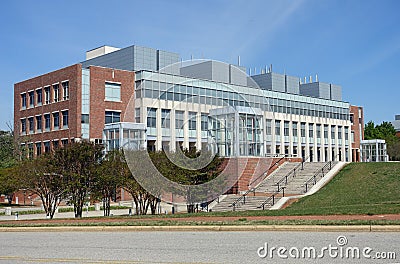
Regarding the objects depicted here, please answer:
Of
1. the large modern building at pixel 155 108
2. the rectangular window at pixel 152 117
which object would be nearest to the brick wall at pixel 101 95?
the large modern building at pixel 155 108

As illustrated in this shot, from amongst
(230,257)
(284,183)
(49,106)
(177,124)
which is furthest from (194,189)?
(49,106)

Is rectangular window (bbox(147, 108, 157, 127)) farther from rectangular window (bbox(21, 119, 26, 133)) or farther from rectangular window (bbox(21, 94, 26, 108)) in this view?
rectangular window (bbox(21, 94, 26, 108))

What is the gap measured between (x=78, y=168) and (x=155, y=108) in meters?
25.7

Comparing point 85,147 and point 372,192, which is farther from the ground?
point 85,147

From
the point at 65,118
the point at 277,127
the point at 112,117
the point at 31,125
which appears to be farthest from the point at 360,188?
the point at 31,125

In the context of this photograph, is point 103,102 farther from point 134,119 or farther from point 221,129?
point 221,129

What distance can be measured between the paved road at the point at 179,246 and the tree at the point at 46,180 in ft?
48.9

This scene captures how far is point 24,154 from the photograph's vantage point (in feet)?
196

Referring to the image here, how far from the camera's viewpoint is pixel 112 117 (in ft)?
185

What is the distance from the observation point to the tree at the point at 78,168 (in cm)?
2991

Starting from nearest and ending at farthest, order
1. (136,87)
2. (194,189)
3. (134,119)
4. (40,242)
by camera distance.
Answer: (40,242) → (194,189) → (134,119) → (136,87)

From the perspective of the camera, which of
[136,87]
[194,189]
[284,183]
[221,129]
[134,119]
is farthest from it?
[136,87]

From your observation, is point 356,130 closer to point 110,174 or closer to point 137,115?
point 137,115

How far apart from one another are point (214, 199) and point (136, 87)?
25899mm
